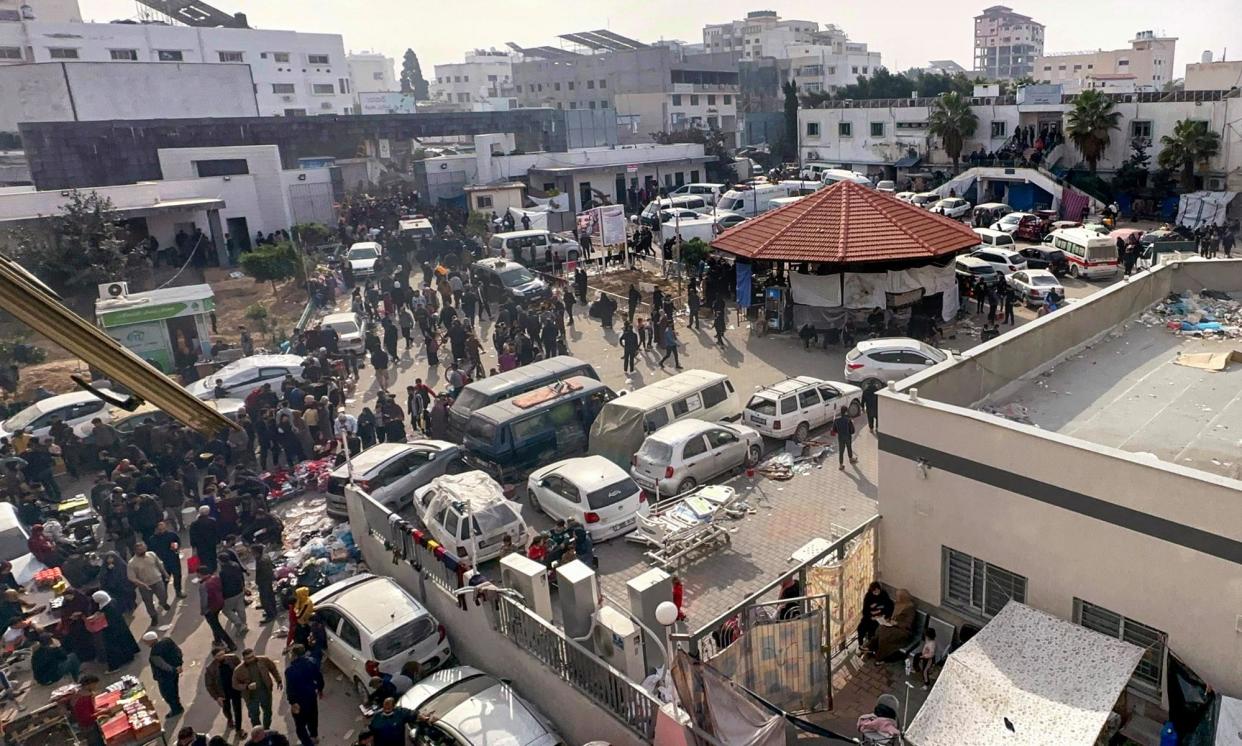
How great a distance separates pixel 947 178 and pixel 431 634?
141ft

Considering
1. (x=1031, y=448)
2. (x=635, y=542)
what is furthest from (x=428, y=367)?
(x=1031, y=448)

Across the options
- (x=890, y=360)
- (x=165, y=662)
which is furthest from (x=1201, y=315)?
(x=165, y=662)

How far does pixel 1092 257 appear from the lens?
2747 centimetres

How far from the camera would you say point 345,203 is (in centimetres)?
4497

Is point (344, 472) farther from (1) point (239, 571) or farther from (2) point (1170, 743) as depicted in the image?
(2) point (1170, 743)

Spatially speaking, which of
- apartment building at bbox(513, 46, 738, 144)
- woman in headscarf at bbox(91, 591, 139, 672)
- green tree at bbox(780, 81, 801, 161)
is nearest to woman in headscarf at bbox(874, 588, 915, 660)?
woman in headscarf at bbox(91, 591, 139, 672)

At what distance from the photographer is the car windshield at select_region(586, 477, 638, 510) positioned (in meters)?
13.4

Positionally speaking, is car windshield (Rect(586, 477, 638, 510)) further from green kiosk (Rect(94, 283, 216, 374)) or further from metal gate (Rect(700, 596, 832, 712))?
green kiosk (Rect(94, 283, 216, 374))

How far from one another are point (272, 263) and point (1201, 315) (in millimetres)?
26455

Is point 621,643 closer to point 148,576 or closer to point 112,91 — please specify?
point 148,576

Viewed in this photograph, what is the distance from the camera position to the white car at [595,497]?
13.5 metres

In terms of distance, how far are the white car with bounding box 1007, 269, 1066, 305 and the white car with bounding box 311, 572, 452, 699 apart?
20.4 m

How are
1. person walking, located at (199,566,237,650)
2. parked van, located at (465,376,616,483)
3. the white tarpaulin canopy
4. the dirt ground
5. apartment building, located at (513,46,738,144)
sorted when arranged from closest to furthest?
the white tarpaulin canopy
person walking, located at (199,566,237,650)
parked van, located at (465,376,616,483)
the dirt ground
apartment building, located at (513,46,738,144)

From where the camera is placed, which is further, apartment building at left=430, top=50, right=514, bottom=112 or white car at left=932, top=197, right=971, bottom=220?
apartment building at left=430, top=50, right=514, bottom=112
